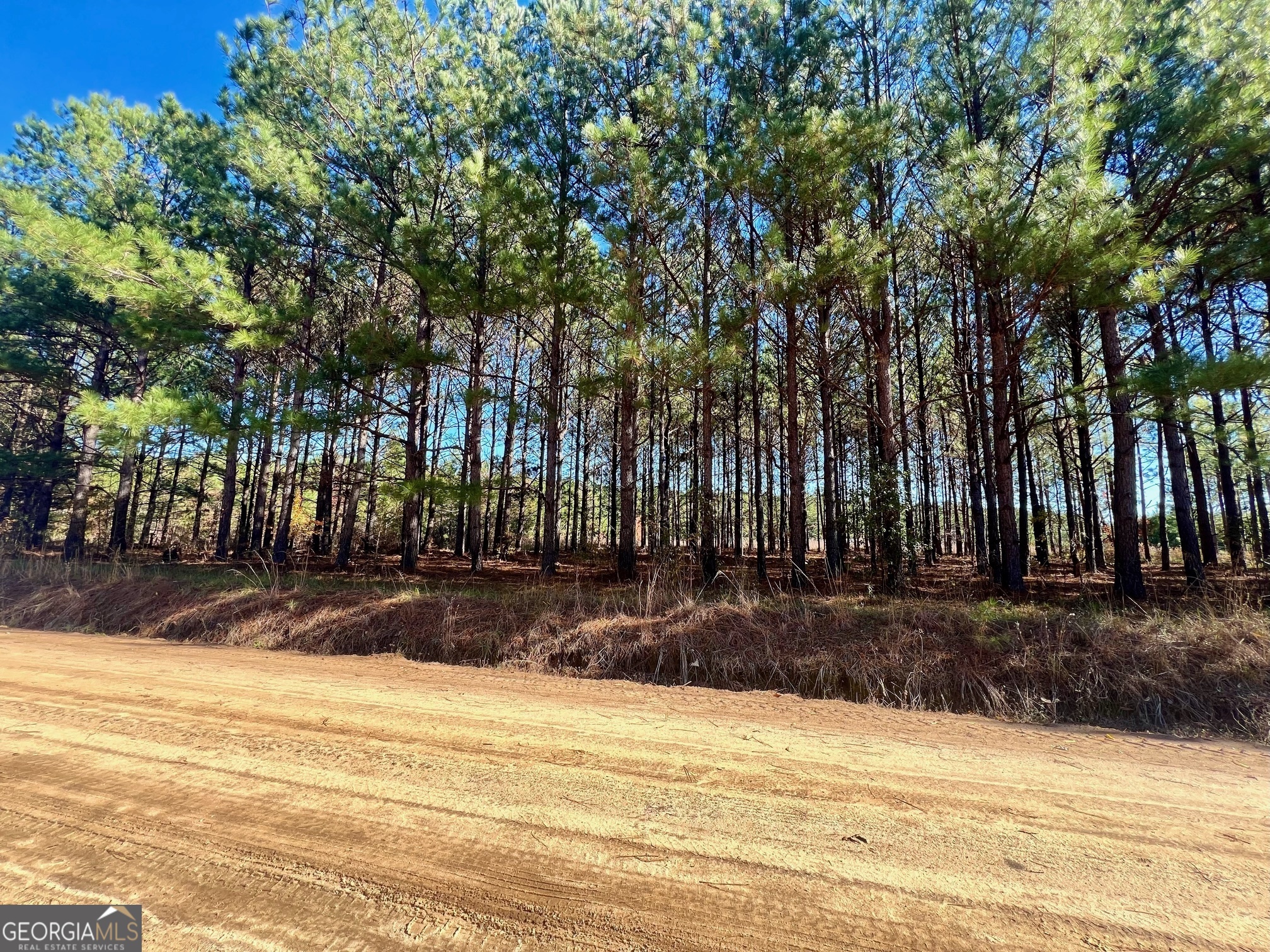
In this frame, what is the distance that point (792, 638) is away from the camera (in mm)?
5543

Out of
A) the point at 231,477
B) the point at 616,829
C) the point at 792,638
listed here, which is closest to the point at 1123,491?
the point at 792,638

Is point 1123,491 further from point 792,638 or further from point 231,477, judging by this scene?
point 231,477

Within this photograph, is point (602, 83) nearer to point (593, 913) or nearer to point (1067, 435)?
point (593, 913)

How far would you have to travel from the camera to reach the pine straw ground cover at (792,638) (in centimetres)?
422

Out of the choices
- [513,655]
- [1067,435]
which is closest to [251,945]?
[513,655]

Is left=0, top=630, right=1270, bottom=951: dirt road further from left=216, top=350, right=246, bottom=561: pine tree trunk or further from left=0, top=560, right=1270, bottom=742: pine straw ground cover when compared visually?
left=216, top=350, right=246, bottom=561: pine tree trunk

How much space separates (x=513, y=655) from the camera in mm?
5887

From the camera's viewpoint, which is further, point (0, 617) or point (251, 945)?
point (0, 617)

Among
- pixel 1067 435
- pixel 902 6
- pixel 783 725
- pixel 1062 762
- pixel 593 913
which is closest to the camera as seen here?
pixel 593 913

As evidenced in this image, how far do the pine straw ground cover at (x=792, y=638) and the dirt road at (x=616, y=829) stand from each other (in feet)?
2.63

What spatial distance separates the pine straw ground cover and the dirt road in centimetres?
80

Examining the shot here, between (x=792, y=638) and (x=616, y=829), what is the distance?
12.7ft

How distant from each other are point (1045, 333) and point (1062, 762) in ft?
35.4

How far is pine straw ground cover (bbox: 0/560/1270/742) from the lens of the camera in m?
4.22
